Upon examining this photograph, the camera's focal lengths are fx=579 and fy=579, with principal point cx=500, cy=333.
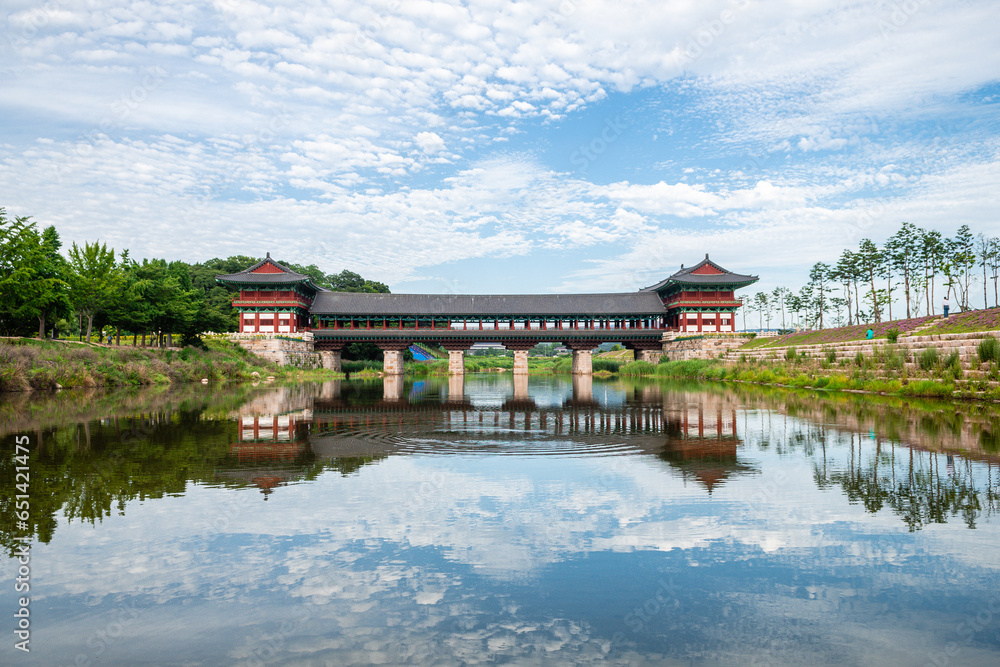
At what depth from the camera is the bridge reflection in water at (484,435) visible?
965 centimetres

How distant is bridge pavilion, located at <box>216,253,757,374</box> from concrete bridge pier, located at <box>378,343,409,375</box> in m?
0.10

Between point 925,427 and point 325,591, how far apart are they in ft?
45.7

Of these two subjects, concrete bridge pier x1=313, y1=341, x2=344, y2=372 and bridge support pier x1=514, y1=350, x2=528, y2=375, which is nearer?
bridge support pier x1=514, y1=350, x2=528, y2=375

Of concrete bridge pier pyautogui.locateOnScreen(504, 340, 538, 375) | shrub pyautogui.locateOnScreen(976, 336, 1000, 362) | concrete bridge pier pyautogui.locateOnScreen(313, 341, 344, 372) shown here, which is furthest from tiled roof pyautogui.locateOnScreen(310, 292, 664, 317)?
shrub pyautogui.locateOnScreen(976, 336, 1000, 362)

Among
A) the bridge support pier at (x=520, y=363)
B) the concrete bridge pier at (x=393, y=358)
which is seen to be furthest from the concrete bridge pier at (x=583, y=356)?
the concrete bridge pier at (x=393, y=358)

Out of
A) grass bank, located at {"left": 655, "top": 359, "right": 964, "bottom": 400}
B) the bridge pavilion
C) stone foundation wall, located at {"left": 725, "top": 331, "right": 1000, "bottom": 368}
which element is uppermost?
the bridge pavilion

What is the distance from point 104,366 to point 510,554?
34596mm

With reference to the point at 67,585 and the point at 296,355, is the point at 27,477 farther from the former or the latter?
the point at 296,355

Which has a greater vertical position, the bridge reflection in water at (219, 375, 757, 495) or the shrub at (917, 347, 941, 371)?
the shrub at (917, 347, 941, 371)

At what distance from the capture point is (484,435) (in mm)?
13461

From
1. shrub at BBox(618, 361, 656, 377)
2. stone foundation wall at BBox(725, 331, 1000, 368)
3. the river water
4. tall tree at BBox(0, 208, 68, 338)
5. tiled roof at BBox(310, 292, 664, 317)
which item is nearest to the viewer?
the river water

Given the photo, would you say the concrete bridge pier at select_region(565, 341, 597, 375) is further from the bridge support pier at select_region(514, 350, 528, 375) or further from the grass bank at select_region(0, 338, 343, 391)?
the grass bank at select_region(0, 338, 343, 391)

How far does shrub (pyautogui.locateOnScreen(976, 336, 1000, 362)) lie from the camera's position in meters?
18.7

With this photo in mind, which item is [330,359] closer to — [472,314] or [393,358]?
[393,358]
